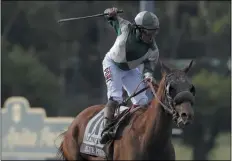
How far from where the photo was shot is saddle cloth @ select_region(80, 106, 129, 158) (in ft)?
34.1

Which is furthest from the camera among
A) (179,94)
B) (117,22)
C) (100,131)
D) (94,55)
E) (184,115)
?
(94,55)

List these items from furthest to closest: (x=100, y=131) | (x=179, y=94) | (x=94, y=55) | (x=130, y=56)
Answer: (x=94, y=55)
(x=100, y=131)
(x=130, y=56)
(x=179, y=94)

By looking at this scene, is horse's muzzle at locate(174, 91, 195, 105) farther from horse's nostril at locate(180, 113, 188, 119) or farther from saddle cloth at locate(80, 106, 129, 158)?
saddle cloth at locate(80, 106, 129, 158)

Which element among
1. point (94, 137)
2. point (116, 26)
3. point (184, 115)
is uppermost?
point (116, 26)

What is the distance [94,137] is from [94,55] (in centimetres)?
2228

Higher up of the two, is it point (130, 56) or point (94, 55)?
point (130, 56)

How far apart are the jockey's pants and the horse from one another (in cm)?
33

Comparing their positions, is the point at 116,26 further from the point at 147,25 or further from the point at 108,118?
the point at 108,118

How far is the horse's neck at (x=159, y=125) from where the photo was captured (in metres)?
9.33

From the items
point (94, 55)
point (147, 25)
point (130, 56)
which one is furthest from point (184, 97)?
point (94, 55)

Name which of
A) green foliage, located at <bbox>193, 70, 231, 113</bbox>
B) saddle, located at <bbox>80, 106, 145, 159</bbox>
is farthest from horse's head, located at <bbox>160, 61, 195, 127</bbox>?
green foliage, located at <bbox>193, 70, 231, 113</bbox>

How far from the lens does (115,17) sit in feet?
35.1

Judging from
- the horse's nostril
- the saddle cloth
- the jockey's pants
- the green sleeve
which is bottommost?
the saddle cloth

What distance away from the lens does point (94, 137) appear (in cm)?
1054
